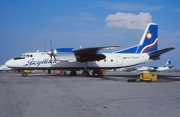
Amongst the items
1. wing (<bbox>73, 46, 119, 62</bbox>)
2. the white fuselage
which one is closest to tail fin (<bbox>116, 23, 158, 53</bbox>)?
the white fuselage

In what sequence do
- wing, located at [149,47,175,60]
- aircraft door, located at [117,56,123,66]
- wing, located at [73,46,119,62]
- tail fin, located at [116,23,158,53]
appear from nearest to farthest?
wing, located at [149,47,175,60] → wing, located at [73,46,119,62] → aircraft door, located at [117,56,123,66] → tail fin, located at [116,23,158,53]

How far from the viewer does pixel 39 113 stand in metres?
7.36

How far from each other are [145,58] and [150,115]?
85.4 ft

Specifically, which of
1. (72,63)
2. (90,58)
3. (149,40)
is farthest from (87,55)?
(149,40)

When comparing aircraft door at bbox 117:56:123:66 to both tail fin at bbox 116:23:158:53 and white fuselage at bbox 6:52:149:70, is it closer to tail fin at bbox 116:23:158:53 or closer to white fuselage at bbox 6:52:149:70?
white fuselage at bbox 6:52:149:70

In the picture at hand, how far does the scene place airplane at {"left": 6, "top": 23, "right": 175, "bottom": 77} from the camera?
29.2 m

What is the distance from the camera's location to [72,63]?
31.4 meters

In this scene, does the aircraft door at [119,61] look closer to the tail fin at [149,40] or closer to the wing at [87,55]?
the wing at [87,55]

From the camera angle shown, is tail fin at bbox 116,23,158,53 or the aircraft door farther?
tail fin at bbox 116,23,158,53

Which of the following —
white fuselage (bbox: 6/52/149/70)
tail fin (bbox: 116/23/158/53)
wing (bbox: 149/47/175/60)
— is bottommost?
white fuselage (bbox: 6/52/149/70)

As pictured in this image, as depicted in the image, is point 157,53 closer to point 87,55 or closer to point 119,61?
point 119,61

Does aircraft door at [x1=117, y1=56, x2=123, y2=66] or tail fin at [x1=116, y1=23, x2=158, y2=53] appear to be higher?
tail fin at [x1=116, y1=23, x2=158, y2=53]

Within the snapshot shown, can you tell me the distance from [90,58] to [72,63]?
2929 mm

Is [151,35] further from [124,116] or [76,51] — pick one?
[124,116]
